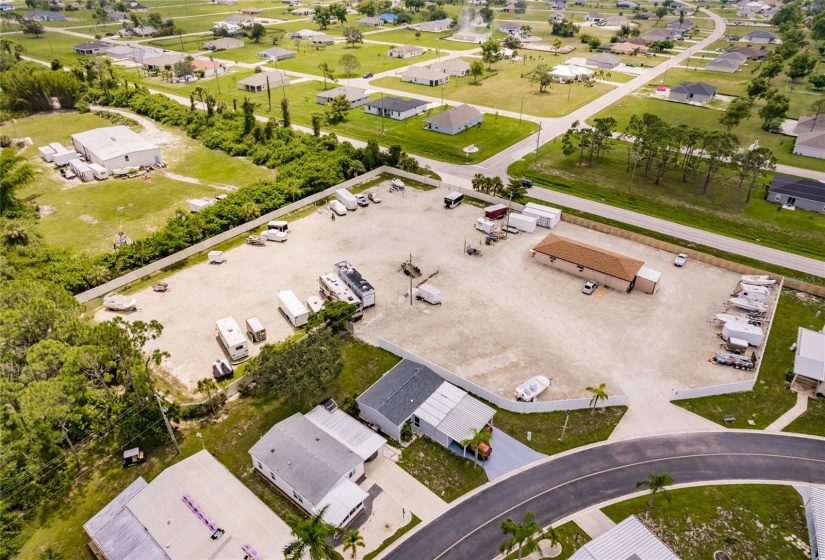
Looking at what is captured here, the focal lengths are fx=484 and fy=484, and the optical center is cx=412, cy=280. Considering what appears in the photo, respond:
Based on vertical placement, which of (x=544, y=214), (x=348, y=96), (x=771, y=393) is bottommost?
(x=771, y=393)

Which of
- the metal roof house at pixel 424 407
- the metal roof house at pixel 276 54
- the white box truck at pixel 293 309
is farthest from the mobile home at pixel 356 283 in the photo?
the metal roof house at pixel 276 54

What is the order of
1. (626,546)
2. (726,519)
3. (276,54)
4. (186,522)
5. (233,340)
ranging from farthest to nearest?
1. (276,54)
2. (233,340)
3. (726,519)
4. (186,522)
5. (626,546)

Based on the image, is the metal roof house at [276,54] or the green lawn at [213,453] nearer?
the green lawn at [213,453]

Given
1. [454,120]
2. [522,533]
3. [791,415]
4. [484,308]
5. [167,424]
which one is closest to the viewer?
Answer: [522,533]

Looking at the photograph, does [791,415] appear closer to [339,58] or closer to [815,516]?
[815,516]

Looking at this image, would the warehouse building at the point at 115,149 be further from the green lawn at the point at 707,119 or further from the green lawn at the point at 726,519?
the green lawn at the point at 707,119

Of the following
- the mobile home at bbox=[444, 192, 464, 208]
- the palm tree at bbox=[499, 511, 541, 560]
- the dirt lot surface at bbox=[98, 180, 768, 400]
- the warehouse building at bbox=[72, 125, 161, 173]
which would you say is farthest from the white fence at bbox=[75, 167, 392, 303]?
the palm tree at bbox=[499, 511, 541, 560]

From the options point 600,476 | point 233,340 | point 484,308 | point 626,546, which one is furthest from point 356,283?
point 626,546
